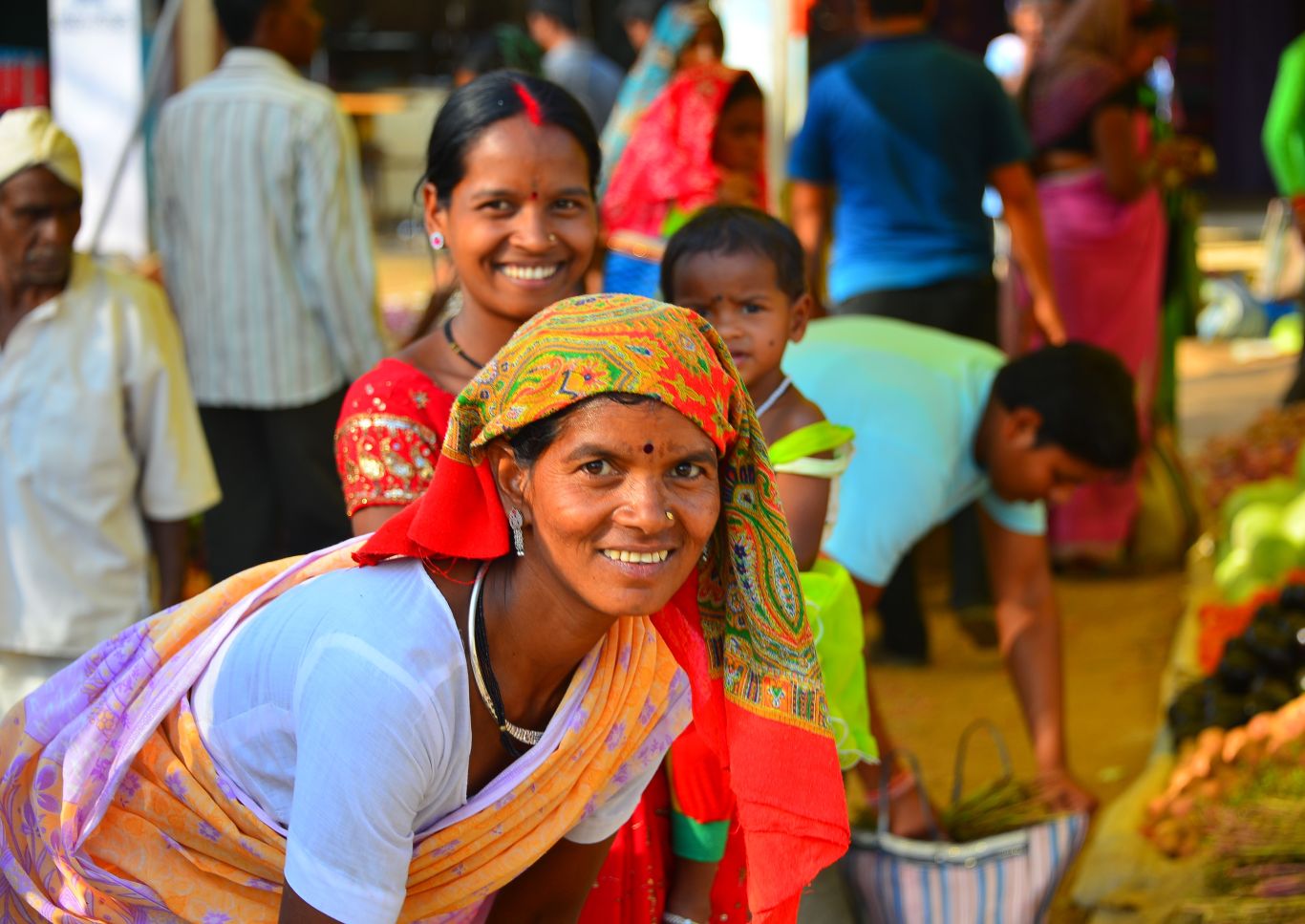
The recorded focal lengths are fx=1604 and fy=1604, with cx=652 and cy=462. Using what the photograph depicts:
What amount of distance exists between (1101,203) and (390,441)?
14.7ft

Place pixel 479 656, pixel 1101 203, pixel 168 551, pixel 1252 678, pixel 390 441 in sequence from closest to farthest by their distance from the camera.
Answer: pixel 479 656
pixel 390 441
pixel 168 551
pixel 1252 678
pixel 1101 203

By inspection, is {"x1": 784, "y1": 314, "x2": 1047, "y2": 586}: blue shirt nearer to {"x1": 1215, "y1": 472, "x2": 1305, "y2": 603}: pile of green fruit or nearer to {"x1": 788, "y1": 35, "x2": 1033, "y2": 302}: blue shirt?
{"x1": 788, "y1": 35, "x2": 1033, "y2": 302}: blue shirt

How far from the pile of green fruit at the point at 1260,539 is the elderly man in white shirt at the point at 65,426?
3378 mm

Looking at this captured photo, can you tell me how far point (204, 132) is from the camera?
435 centimetres

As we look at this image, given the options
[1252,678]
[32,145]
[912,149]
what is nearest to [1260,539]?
[1252,678]

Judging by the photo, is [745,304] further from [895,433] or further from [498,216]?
[895,433]

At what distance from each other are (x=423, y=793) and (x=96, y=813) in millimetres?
435

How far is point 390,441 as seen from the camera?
7.60 ft

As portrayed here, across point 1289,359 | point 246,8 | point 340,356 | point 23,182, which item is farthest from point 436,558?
point 1289,359

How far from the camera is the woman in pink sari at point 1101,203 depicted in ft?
19.3

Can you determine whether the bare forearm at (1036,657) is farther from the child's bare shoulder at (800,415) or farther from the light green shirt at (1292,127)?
the light green shirt at (1292,127)

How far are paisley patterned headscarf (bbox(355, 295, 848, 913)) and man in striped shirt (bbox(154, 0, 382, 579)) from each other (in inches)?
97.8

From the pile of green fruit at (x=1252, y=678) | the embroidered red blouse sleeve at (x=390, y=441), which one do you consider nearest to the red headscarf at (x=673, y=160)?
the pile of green fruit at (x=1252, y=678)

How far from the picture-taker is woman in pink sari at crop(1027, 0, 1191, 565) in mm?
5879
